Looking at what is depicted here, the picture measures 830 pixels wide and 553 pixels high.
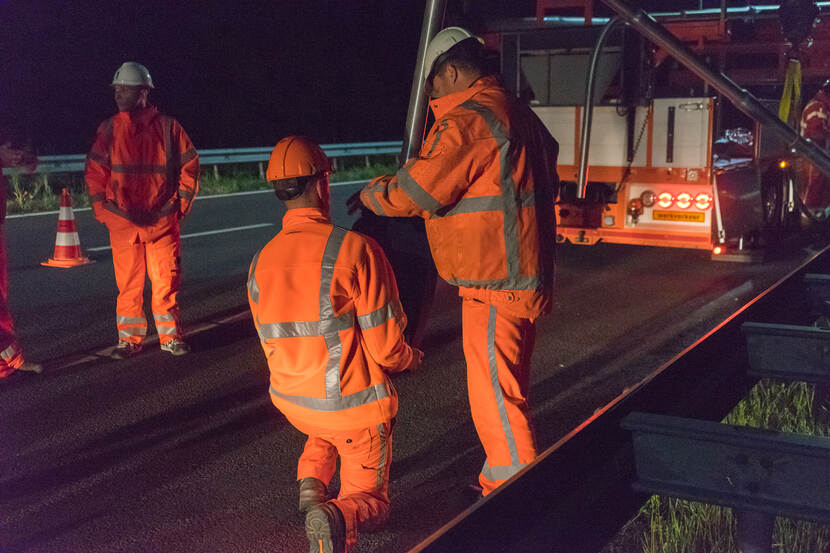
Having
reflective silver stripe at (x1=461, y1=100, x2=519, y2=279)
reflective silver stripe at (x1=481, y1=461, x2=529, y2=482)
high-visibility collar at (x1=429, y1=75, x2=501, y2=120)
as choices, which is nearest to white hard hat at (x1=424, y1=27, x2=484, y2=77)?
high-visibility collar at (x1=429, y1=75, x2=501, y2=120)

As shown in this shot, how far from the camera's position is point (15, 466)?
4719mm

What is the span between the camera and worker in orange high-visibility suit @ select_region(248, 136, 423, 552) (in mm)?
3266

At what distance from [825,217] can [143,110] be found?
9.58m

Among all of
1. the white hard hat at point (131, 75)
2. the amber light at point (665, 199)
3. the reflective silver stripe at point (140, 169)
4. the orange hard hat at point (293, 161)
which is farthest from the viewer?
the amber light at point (665, 199)

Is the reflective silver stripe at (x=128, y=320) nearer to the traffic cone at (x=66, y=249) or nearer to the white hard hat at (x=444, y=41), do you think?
the white hard hat at (x=444, y=41)

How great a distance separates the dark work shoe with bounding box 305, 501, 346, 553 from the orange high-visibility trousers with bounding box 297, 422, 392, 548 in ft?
0.14

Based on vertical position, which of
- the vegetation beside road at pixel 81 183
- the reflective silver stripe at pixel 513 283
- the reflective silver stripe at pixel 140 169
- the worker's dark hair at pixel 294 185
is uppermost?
the worker's dark hair at pixel 294 185

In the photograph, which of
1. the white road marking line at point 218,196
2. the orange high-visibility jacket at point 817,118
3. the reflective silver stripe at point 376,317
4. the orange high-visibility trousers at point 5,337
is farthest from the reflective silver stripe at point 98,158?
the white road marking line at point 218,196

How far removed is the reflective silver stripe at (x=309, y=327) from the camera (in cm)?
329

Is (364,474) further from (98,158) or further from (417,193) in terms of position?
(98,158)

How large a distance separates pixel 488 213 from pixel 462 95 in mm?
498

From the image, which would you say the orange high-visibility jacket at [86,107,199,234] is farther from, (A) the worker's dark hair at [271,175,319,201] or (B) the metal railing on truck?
(B) the metal railing on truck

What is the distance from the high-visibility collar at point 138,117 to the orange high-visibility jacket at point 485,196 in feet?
10.5

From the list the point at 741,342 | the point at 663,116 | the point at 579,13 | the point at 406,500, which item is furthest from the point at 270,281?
the point at 579,13
